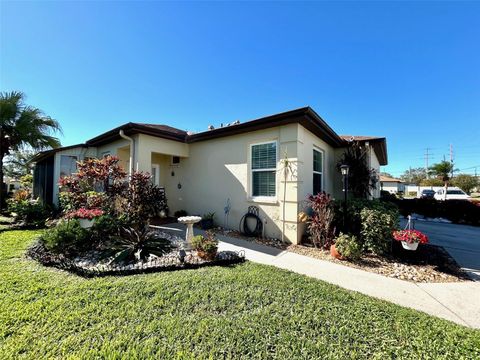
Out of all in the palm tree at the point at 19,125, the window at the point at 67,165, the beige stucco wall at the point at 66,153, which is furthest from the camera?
the palm tree at the point at 19,125

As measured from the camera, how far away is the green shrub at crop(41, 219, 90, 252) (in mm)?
4637

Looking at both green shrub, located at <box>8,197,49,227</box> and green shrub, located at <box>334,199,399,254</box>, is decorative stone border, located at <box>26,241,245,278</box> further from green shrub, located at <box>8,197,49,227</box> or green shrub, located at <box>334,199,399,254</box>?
green shrub, located at <box>8,197,49,227</box>

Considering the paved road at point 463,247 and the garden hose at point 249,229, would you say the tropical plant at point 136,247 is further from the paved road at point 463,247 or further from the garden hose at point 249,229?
the paved road at point 463,247

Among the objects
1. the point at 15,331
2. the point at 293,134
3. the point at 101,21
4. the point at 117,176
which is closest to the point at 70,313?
the point at 15,331

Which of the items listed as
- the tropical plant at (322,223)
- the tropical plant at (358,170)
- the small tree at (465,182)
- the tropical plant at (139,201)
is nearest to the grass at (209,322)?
the tropical plant at (322,223)

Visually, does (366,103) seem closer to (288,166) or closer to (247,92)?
(247,92)

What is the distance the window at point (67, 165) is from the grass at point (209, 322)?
781 centimetres

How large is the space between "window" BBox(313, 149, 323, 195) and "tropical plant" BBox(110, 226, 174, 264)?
5744mm

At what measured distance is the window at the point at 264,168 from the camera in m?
6.83

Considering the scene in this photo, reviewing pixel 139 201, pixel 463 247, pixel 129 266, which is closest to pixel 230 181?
pixel 139 201

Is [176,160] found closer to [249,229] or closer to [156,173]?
[156,173]

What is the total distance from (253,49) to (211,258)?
7.91 m

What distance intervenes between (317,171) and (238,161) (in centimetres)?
330

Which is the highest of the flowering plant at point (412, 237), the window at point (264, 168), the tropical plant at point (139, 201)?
the window at point (264, 168)
